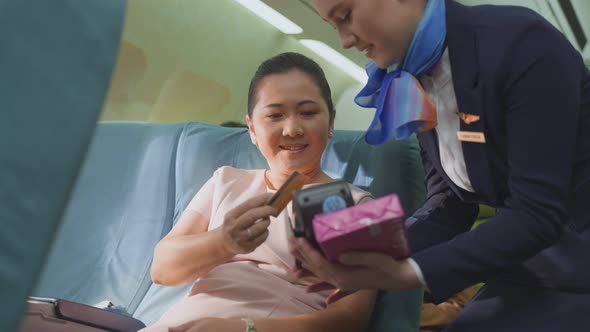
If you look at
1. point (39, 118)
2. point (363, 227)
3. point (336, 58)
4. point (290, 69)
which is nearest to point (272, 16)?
point (336, 58)

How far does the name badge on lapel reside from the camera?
1.14 metres

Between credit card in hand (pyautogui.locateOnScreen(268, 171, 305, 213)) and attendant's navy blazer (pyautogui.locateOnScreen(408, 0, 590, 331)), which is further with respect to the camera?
credit card in hand (pyautogui.locateOnScreen(268, 171, 305, 213))

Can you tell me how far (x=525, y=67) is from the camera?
108cm

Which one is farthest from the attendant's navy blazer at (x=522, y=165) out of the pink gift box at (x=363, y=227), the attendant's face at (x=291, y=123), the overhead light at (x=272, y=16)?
the overhead light at (x=272, y=16)

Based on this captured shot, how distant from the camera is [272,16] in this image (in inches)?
202

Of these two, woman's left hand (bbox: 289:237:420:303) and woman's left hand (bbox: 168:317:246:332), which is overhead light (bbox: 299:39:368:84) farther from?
woman's left hand (bbox: 289:237:420:303)

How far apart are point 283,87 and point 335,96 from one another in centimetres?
530

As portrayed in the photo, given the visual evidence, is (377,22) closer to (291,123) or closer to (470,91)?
(470,91)

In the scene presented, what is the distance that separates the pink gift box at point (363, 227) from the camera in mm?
928

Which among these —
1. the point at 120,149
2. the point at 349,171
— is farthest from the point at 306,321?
the point at 120,149

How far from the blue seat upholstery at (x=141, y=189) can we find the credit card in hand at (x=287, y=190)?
2.26ft

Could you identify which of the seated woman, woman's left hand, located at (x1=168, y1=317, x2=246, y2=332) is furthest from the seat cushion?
woman's left hand, located at (x1=168, y1=317, x2=246, y2=332)

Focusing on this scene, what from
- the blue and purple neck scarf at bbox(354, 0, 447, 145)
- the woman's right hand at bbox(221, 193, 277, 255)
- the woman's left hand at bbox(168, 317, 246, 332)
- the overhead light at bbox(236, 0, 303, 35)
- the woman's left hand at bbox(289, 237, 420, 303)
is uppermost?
the overhead light at bbox(236, 0, 303, 35)

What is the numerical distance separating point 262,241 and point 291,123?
1.54ft
